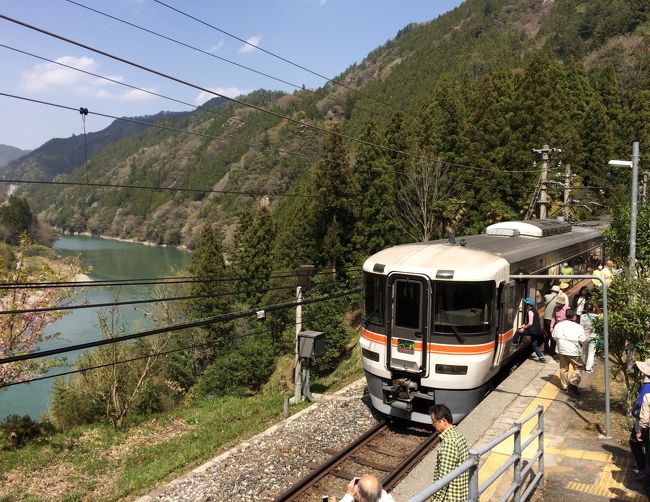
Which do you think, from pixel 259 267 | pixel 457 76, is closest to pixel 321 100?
pixel 457 76

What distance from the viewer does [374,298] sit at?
413 inches

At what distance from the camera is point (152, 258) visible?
363ft

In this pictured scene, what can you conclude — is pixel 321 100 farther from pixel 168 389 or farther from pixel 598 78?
pixel 168 389

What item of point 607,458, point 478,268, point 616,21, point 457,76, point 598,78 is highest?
point 616,21

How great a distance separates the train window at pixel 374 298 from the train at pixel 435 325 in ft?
0.06

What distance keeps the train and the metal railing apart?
9.18 ft

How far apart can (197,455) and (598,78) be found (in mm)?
59326

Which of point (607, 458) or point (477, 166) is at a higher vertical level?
point (477, 166)

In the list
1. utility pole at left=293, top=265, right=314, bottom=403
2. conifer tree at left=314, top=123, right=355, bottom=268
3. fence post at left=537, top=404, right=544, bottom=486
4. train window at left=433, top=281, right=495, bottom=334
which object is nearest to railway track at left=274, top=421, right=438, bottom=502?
train window at left=433, top=281, right=495, bottom=334

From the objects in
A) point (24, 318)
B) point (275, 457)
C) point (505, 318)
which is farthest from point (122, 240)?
point (505, 318)

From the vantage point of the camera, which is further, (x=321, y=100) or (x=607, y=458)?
(x=321, y=100)

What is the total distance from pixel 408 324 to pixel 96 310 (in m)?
23.5

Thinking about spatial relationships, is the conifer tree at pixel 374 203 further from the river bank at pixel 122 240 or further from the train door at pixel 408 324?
the river bank at pixel 122 240

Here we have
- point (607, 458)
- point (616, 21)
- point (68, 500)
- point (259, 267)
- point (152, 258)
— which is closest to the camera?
point (607, 458)
